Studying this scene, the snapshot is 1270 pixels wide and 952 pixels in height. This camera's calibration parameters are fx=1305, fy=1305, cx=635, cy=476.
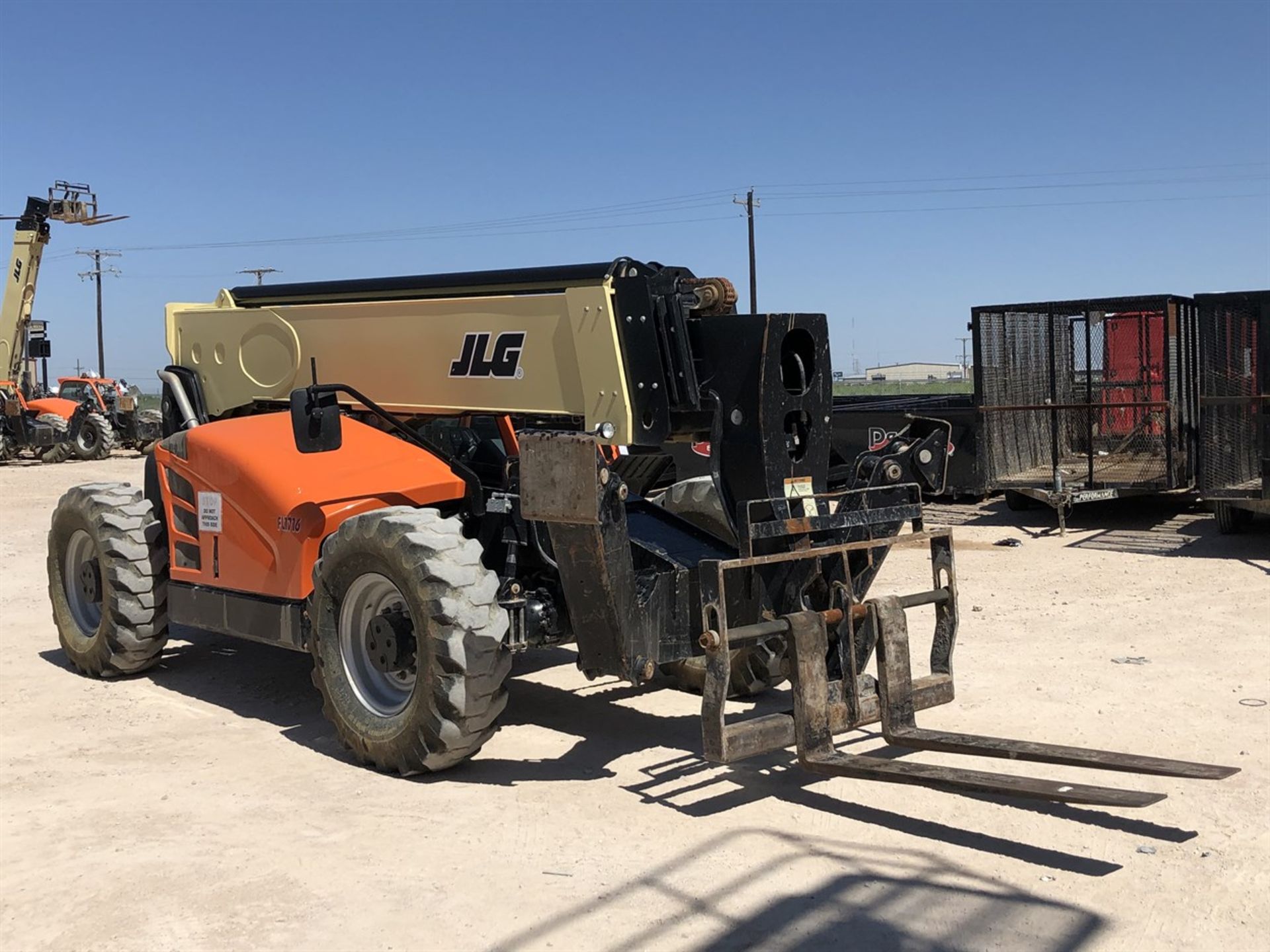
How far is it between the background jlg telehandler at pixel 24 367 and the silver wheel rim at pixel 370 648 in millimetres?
25341

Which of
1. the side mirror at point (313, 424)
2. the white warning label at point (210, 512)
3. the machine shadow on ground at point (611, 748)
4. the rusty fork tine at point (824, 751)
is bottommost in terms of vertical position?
the machine shadow on ground at point (611, 748)

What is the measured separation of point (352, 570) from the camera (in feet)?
20.7

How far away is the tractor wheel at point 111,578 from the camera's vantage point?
313 inches

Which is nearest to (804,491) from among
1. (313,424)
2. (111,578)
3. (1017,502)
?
(313,424)

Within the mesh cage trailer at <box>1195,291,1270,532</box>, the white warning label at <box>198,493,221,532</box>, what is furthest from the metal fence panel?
the white warning label at <box>198,493,221,532</box>

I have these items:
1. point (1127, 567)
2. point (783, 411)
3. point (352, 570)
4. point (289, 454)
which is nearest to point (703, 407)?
point (783, 411)

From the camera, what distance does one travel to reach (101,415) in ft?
98.1

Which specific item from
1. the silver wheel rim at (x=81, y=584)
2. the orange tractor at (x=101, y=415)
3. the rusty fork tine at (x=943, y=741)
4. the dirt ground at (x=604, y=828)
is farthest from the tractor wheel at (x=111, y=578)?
the orange tractor at (x=101, y=415)

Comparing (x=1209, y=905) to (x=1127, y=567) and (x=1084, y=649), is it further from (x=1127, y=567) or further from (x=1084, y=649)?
(x=1127, y=567)

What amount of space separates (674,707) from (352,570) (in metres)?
2.11

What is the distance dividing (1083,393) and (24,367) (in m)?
23.9

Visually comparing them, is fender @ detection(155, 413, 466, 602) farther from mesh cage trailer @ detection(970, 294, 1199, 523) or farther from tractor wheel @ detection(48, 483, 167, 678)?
mesh cage trailer @ detection(970, 294, 1199, 523)

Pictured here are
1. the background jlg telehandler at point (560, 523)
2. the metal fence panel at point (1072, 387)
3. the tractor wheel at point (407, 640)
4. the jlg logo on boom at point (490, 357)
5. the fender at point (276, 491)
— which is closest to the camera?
the background jlg telehandler at point (560, 523)

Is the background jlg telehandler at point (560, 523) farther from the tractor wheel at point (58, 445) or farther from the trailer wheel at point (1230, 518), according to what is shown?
the tractor wheel at point (58, 445)
